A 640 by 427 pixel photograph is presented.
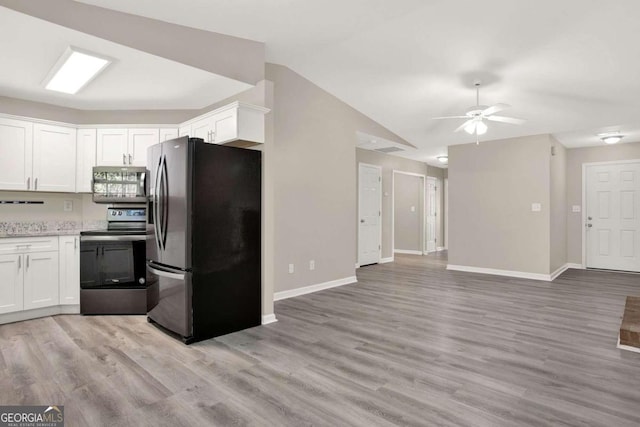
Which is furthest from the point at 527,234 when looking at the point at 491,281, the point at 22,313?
the point at 22,313

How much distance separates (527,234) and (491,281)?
3.73 ft

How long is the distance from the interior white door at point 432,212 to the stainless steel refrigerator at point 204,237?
7168mm

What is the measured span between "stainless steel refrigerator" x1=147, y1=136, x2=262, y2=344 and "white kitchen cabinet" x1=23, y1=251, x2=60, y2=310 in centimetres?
118

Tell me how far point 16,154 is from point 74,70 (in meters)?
1.40

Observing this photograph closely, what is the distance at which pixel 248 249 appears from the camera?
3672 millimetres

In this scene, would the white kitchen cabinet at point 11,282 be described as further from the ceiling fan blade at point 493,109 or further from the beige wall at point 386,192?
the beige wall at point 386,192

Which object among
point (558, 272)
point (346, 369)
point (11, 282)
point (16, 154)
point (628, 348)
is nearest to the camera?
point (346, 369)

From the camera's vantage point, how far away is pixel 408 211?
985cm

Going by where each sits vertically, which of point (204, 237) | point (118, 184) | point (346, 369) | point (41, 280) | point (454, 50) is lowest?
point (346, 369)

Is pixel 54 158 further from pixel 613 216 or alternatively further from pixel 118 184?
pixel 613 216

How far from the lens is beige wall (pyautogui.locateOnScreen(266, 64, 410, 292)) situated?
4828 mm

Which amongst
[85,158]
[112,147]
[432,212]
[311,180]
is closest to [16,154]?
[85,158]

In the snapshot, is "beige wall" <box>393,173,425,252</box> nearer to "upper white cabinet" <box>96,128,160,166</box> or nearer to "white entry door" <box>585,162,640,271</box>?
"white entry door" <box>585,162,640,271</box>

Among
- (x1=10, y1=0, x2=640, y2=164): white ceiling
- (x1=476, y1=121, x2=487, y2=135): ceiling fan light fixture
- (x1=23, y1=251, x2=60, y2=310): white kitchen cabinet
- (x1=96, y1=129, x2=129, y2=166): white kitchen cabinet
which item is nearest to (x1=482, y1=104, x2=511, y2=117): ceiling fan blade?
(x1=476, y1=121, x2=487, y2=135): ceiling fan light fixture
